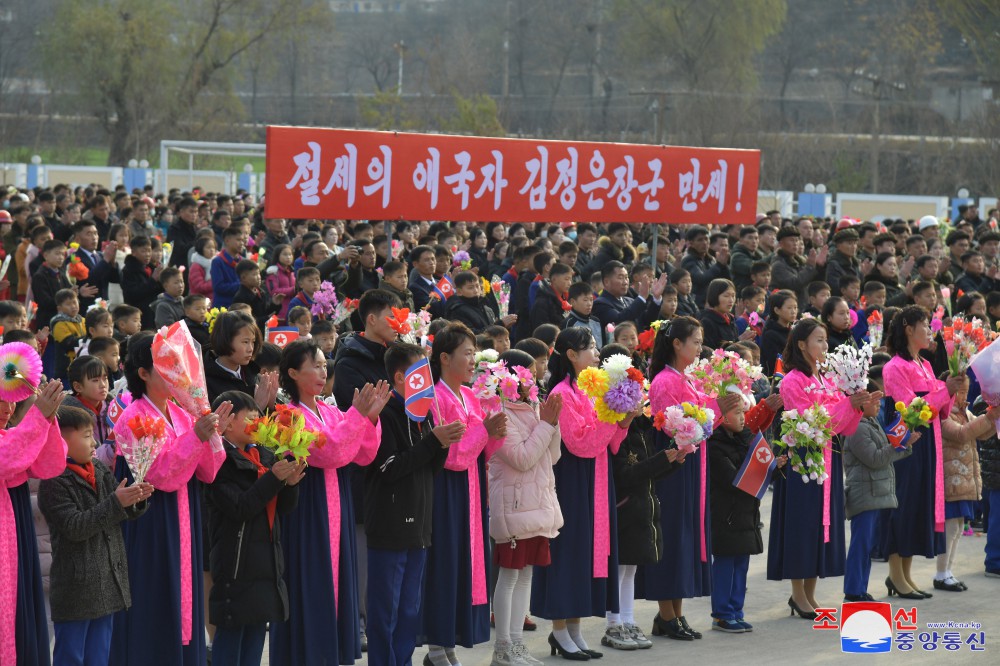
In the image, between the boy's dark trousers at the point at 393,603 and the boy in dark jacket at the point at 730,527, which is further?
the boy in dark jacket at the point at 730,527

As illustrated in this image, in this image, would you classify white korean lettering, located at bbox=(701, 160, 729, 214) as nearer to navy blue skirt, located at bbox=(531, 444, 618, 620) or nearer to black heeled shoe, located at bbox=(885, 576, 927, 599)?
black heeled shoe, located at bbox=(885, 576, 927, 599)

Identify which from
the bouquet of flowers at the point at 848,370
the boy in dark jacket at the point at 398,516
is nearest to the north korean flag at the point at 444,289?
the bouquet of flowers at the point at 848,370

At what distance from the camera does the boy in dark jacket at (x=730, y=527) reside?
24.0 feet

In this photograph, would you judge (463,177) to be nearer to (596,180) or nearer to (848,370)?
(596,180)

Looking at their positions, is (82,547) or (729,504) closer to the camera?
(82,547)

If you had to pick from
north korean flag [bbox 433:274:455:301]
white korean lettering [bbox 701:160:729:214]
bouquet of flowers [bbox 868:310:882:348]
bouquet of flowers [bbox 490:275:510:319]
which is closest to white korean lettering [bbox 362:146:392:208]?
north korean flag [bbox 433:274:455:301]

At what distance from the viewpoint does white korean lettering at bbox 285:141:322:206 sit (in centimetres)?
970

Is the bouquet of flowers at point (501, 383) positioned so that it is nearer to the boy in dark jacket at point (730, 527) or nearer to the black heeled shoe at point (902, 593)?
the boy in dark jacket at point (730, 527)

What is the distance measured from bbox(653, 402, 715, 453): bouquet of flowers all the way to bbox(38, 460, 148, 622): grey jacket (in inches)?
101

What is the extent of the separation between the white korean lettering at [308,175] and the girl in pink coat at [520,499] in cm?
357

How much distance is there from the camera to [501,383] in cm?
622

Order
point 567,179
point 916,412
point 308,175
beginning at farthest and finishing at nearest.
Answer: point 567,179
point 308,175
point 916,412

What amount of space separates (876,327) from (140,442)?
20.8 ft

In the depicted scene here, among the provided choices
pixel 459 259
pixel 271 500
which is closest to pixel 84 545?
pixel 271 500
